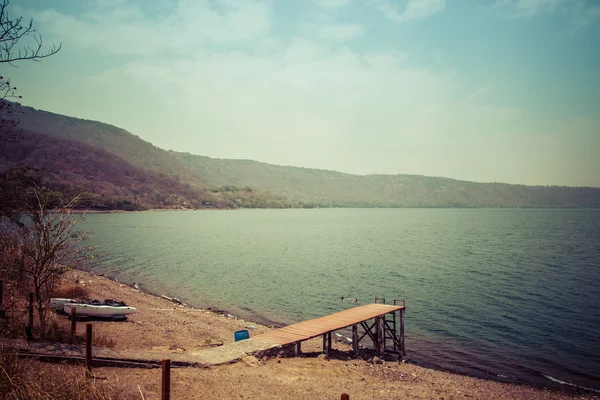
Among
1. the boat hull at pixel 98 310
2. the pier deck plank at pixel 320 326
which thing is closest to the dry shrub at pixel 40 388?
the pier deck plank at pixel 320 326

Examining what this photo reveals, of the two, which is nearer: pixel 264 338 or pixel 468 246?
pixel 264 338

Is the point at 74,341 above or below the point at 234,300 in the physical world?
above

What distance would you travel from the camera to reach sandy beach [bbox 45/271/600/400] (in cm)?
1238

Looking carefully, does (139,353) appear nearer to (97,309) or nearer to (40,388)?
(40,388)

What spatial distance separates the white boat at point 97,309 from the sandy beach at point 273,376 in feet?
2.19

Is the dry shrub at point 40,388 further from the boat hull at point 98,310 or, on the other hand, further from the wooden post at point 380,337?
the wooden post at point 380,337

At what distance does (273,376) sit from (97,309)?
41.4ft

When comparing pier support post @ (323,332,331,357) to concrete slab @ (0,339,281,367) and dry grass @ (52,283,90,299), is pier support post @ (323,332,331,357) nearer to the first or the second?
concrete slab @ (0,339,281,367)

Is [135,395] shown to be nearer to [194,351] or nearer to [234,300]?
[194,351]

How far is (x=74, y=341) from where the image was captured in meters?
15.2

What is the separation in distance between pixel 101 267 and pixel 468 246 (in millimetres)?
63413

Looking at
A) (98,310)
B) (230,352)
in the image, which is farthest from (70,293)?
(230,352)

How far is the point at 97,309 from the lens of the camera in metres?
21.3

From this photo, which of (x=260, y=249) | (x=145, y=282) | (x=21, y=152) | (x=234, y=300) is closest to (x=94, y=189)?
(x=21, y=152)
